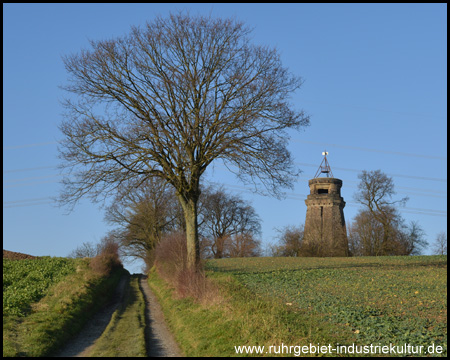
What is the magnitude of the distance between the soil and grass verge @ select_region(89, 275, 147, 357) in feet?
0.72

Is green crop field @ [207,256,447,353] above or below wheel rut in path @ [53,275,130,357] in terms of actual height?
above

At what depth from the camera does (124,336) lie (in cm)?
1416

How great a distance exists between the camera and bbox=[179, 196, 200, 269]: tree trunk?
24.7 meters

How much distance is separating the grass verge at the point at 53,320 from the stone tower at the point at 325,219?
121 feet

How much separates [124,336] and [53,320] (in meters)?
2.46

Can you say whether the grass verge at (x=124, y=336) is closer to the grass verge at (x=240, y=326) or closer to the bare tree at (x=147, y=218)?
the grass verge at (x=240, y=326)

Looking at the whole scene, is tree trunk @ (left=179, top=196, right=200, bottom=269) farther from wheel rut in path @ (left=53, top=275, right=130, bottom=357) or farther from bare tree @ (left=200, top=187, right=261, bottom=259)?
bare tree @ (left=200, top=187, right=261, bottom=259)

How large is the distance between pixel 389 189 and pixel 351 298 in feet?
136

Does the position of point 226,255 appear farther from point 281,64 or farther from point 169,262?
point 281,64

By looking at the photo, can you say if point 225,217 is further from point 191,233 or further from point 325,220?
point 191,233

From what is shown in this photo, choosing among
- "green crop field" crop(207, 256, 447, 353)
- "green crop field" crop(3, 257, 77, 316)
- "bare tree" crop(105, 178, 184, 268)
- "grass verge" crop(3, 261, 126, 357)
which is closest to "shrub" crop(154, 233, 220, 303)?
"green crop field" crop(207, 256, 447, 353)

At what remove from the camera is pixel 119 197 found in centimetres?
2636

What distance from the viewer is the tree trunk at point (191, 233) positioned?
24.7 m

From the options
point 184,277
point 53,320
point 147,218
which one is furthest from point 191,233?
point 147,218
